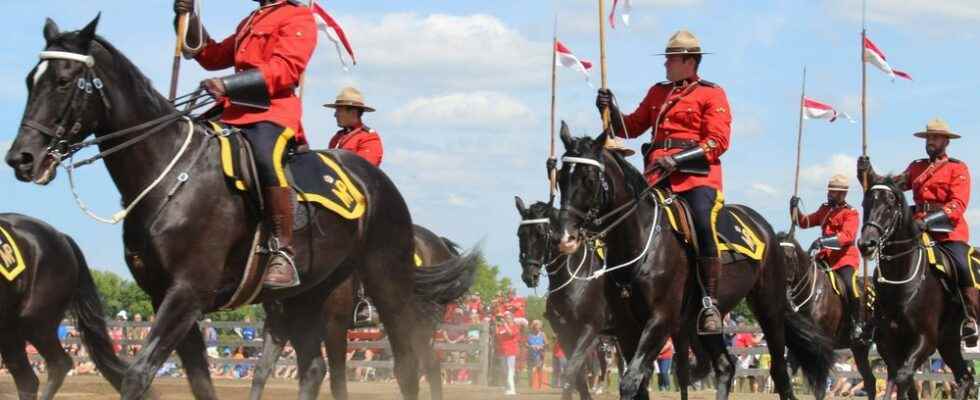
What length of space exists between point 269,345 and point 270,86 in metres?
2.84

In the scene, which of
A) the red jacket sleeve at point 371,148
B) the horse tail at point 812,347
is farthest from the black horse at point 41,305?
the horse tail at point 812,347

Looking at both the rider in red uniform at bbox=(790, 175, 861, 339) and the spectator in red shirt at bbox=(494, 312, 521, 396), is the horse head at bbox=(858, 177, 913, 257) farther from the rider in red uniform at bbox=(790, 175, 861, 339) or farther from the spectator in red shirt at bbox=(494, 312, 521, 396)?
the spectator in red shirt at bbox=(494, 312, 521, 396)

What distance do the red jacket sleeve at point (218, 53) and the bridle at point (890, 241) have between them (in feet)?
27.0

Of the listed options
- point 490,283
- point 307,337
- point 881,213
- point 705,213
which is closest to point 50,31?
point 307,337

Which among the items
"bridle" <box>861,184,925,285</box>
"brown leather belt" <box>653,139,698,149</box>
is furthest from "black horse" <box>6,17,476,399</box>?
"bridle" <box>861,184,925,285</box>

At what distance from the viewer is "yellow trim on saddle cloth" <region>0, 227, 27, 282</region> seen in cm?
1445

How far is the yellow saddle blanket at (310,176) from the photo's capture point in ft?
30.3

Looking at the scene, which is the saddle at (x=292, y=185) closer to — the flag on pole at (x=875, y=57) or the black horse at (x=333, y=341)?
the black horse at (x=333, y=341)

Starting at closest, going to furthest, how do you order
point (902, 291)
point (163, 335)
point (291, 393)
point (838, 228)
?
point (163, 335) → point (902, 291) → point (838, 228) → point (291, 393)

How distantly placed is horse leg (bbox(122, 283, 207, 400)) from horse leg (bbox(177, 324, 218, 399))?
0.56m

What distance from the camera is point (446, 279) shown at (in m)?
12.2

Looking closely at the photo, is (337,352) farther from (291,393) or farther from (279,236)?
(291,393)

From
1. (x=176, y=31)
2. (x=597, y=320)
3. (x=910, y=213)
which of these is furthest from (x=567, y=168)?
(x=597, y=320)

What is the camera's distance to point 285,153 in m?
9.75
